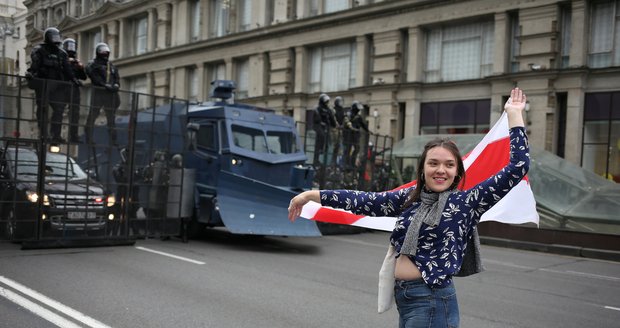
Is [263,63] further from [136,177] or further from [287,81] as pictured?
[136,177]

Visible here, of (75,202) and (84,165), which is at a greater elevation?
(84,165)

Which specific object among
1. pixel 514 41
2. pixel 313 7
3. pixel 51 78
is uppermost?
pixel 313 7

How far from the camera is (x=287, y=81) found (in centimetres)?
3353

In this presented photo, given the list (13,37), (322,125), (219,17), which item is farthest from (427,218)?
(219,17)

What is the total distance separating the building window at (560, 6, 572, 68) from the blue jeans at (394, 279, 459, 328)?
22219mm

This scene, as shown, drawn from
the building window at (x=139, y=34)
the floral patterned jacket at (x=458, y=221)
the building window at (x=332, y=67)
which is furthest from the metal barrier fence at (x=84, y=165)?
the building window at (x=139, y=34)

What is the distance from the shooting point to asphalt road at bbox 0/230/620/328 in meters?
6.57

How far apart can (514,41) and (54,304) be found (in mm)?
22279

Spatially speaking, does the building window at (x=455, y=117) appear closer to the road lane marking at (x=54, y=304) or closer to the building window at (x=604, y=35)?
the building window at (x=604, y=35)

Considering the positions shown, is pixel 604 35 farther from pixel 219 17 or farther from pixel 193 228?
pixel 219 17

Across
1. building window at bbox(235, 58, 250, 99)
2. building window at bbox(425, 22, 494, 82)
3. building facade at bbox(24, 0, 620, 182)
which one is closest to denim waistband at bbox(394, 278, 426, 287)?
building facade at bbox(24, 0, 620, 182)

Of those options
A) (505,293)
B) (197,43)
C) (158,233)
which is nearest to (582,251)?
(505,293)

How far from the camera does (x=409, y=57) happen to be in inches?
1092

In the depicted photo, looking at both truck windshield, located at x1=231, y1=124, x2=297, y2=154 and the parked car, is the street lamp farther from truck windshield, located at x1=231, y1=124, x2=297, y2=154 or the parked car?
truck windshield, located at x1=231, y1=124, x2=297, y2=154
